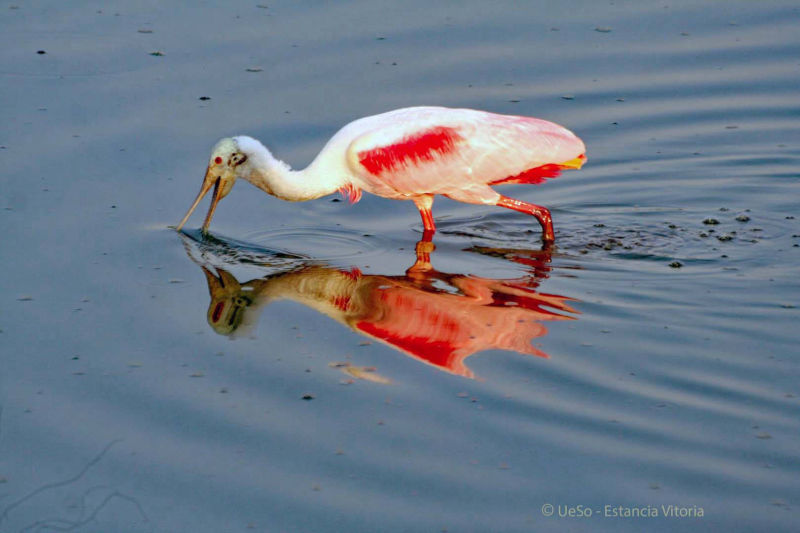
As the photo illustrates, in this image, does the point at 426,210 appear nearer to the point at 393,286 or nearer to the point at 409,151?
the point at 409,151

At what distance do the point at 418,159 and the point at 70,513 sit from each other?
13.4 feet

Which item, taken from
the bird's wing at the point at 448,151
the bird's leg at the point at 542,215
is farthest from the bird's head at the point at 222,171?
the bird's leg at the point at 542,215

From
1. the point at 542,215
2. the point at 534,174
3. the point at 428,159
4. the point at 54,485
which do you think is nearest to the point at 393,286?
the point at 428,159

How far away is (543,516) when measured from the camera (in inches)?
226

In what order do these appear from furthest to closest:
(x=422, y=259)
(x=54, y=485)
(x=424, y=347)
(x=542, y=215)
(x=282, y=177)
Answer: (x=282, y=177)
(x=542, y=215)
(x=422, y=259)
(x=424, y=347)
(x=54, y=485)

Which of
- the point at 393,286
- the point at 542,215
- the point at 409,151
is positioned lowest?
the point at 393,286

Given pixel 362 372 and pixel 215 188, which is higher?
pixel 215 188

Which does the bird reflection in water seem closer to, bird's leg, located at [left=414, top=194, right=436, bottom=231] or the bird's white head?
bird's leg, located at [left=414, top=194, right=436, bottom=231]

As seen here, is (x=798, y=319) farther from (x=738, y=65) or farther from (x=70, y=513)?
(x=738, y=65)

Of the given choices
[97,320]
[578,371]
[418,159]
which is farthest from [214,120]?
[578,371]

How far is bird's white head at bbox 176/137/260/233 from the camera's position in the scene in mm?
9539

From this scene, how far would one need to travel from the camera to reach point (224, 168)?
960 cm

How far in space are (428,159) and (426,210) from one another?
497mm

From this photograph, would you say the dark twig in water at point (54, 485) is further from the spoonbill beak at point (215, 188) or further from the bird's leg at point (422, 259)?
the spoonbill beak at point (215, 188)
